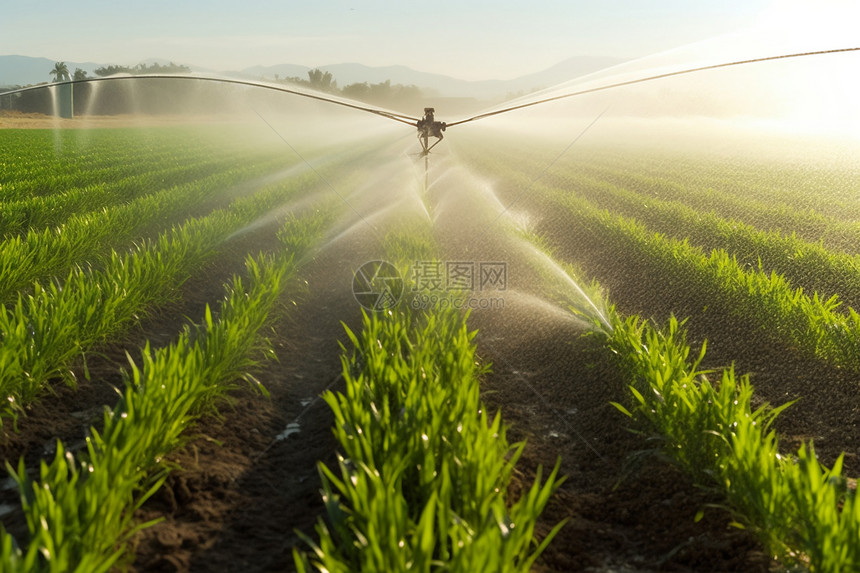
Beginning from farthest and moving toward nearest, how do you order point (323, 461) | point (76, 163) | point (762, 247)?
point (76, 163)
point (762, 247)
point (323, 461)

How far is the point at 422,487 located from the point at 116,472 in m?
0.98

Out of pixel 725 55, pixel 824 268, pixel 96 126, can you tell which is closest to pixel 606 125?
pixel 96 126

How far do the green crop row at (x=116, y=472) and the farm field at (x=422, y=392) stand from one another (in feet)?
0.05

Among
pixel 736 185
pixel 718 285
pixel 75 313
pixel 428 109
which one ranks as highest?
pixel 428 109

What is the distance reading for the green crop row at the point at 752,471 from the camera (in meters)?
2.18

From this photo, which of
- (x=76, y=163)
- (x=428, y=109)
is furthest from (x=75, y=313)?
(x=76, y=163)

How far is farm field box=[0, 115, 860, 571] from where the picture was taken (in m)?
2.44

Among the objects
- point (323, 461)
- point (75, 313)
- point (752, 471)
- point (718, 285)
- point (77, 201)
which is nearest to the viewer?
point (752, 471)

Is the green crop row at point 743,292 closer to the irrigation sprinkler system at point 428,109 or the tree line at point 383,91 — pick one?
the irrigation sprinkler system at point 428,109

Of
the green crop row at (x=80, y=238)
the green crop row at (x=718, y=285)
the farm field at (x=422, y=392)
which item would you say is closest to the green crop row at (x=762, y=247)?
the farm field at (x=422, y=392)

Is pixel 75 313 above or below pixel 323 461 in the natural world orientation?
above

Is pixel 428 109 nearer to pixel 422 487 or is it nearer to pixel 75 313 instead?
pixel 75 313

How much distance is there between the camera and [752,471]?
260cm

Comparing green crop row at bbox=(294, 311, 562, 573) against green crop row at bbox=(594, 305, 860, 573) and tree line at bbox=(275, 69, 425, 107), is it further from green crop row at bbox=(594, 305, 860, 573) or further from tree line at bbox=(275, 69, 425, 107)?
tree line at bbox=(275, 69, 425, 107)
